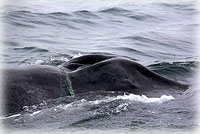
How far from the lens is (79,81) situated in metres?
6.57

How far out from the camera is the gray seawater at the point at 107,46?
607 cm

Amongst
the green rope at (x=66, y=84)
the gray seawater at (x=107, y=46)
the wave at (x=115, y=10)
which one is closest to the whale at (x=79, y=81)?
the green rope at (x=66, y=84)

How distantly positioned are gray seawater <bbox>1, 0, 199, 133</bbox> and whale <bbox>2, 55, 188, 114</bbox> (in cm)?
15

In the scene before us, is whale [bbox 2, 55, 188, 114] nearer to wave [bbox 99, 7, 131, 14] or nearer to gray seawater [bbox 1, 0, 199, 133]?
gray seawater [bbox 1, 0, 199, 133]

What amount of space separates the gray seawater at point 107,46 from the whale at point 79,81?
149mm

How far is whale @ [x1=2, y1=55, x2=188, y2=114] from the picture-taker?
240 inches

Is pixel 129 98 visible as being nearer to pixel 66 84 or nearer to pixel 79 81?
pixel 79 81

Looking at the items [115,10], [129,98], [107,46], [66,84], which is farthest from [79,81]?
[115,10]

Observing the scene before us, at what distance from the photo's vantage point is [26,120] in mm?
5957

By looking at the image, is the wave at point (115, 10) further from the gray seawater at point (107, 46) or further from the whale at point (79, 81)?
the whale at point (79, 81)

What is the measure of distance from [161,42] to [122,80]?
8585 millimetres

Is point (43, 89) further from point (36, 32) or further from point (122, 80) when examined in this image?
point (36, 32)

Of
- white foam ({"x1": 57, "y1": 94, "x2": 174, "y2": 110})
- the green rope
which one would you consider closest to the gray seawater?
white foam ({"x1": 57, "y1": 94, "x2": 174, "y2": 110})

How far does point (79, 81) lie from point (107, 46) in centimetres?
760
